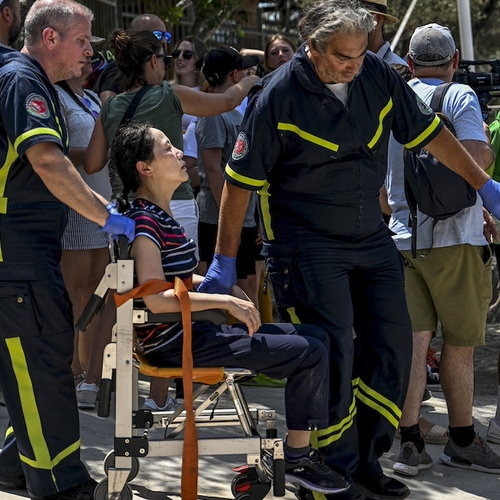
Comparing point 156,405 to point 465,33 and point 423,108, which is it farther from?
point 465,33

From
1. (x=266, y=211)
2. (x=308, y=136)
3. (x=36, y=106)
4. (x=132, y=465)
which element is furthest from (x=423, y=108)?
(x=132, y=465)

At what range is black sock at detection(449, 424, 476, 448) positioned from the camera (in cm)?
473

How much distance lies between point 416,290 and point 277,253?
3.29 feet

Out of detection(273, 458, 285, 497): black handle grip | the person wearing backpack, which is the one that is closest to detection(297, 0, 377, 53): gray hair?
the person wearing backpack

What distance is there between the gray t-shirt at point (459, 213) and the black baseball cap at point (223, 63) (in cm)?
163

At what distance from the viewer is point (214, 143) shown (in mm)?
6098

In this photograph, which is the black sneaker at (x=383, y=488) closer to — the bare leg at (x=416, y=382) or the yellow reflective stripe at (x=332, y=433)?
the yellow reflective stripe at (x=332, y=433)

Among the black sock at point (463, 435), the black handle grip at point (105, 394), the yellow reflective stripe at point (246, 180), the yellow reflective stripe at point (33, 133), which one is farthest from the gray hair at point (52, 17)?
the black sock at point (463, 435)

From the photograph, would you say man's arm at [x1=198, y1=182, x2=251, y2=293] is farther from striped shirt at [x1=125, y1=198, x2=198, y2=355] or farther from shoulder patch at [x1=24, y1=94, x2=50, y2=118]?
shoulder patch at [x1=24, y1=94, x2=50, y2=118]

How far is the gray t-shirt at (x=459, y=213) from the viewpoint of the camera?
4566 millimetres

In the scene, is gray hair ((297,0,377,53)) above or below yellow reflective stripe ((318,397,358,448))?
above

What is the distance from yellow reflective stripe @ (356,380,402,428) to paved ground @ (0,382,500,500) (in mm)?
387

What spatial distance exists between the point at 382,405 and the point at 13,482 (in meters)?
1.63

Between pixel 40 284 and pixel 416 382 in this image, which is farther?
pixel 416 382
